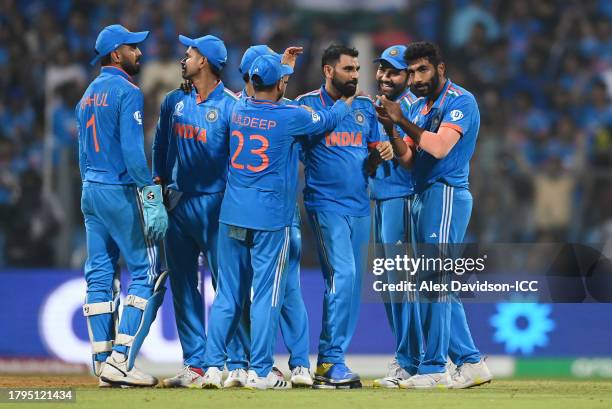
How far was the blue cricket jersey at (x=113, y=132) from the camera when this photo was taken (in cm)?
842

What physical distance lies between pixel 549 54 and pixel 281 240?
8656mm

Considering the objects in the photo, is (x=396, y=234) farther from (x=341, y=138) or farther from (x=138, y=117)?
(x=138, y=117)

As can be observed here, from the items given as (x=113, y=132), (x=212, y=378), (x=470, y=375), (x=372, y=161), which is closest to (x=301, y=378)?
(x=212, y=378)

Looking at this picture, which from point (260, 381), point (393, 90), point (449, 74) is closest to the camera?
point (260, 381)

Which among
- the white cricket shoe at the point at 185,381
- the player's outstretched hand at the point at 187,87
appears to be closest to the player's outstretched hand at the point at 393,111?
the player's outstretched hand at the point at 187,87

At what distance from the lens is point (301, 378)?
8625 mm

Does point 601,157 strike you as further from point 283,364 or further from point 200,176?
point 200,176

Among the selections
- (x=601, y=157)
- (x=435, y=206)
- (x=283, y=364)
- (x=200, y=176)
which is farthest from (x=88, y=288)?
(x=601, y=157)

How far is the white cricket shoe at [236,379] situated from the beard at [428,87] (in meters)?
2.39

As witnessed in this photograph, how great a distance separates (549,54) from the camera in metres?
16.0

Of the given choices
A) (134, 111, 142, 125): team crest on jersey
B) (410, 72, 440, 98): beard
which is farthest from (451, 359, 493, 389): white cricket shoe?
(134, 111, 142, 125): team crest on jersey

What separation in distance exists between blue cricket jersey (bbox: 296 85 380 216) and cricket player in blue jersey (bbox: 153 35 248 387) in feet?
2.13

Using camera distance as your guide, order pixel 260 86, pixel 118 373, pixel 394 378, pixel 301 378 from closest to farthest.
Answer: pixel 260 86 → pixel 118 373 → pixel 301 378 → pixel 394 378

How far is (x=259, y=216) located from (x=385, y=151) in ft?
3.66
